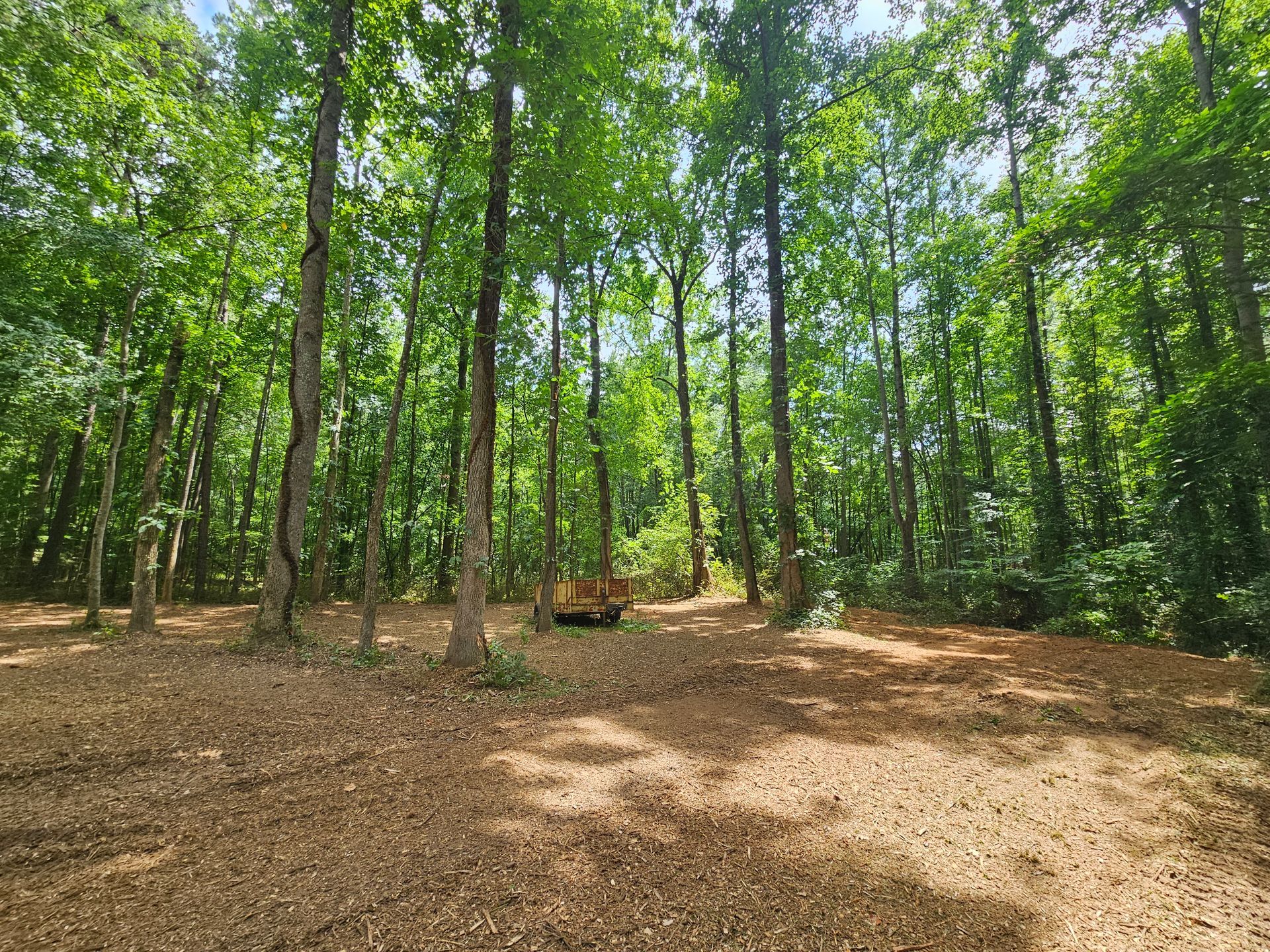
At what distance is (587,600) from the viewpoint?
11992 mm

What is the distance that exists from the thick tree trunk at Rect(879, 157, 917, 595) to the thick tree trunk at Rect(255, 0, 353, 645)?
16.3m

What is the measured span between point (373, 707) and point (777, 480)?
9.44 meters

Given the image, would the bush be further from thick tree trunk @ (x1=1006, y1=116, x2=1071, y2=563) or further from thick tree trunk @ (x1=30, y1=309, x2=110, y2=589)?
thick tree trunk @ (x1=30, y1=309, x2=110, y2=589)

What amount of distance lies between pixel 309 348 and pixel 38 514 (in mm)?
14930

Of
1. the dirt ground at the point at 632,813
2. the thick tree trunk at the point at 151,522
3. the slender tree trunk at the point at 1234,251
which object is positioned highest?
the slender tree trunk at the point at 1234,251

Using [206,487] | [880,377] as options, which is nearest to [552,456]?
[206,487]

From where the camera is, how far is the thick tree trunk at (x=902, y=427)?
15234 millimetres

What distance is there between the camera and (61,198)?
8.07 meters

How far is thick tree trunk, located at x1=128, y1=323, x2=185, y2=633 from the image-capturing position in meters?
8.17

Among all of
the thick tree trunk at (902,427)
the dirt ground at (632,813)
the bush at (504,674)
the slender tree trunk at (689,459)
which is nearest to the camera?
the dirt ground at (632,813)

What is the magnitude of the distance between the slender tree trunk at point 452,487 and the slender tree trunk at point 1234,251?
55.4ft

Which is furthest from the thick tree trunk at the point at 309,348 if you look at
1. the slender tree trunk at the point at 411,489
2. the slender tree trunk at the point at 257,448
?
the slender tree trunk at the point at 411,489

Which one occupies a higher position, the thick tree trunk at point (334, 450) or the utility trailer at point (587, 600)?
the thick tree trunk at point (334, 450)

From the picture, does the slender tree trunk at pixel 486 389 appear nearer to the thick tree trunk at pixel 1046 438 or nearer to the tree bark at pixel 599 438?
the tree bark at pixel 599 438
